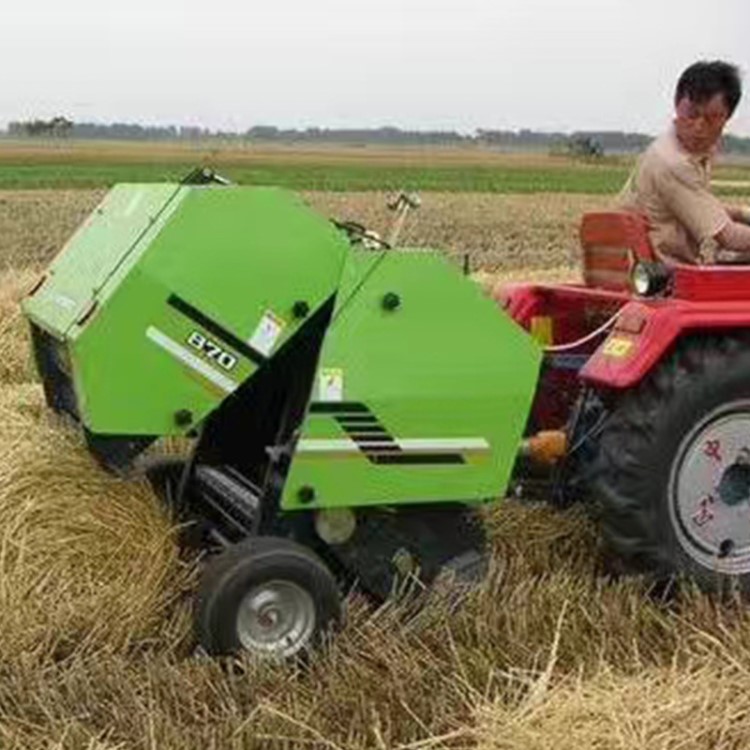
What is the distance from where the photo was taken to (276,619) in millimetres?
4199

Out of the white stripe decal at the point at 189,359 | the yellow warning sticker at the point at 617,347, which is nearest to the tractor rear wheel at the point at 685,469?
the yellow warning sticker at the point at 617,347

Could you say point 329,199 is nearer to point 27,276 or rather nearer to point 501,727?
point 27,276

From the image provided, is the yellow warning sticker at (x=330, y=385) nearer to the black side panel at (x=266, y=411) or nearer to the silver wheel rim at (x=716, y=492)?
the black side panel at (x=266, y=411)

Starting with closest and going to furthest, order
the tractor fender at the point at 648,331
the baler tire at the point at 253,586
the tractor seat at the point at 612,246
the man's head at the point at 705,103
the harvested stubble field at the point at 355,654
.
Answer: the harvested stubble field at the point at 355,654 < the baler tire at the point at 253,586 < the tractor fender at the point at 648,331 < the tractor seat at the point at 612,246 < the man's head at the point at 705,103

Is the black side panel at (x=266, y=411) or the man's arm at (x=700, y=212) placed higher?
the man's arm at (x=700, y=212)

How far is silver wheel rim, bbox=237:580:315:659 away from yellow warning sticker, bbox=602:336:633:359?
1.22 m

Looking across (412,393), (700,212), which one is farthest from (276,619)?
(700,212)

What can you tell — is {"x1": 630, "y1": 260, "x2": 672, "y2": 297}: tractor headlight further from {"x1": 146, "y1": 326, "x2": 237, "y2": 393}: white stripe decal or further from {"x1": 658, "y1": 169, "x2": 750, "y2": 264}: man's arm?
{"x1": 146, "y1": 326, "x2": 237, "y2": 393}: white stripe decal

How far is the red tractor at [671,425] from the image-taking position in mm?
4484

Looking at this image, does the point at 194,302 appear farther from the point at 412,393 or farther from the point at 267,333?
the point at 412,393

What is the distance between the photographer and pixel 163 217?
424 centimetres

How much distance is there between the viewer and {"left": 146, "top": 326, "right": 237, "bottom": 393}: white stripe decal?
415 centimetres

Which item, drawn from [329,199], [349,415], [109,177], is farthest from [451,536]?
[109,177]

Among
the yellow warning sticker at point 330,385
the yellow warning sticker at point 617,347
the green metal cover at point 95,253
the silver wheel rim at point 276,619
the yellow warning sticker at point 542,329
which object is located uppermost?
the green metal cover at point 95,253
